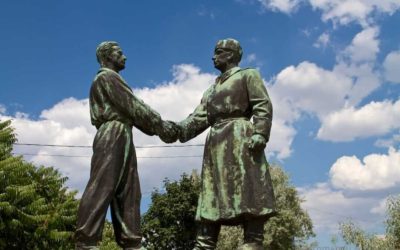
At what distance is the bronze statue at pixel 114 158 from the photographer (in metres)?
6.87

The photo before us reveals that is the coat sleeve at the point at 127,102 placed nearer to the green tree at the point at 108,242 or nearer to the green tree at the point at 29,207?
the green tree at the point at 29,207

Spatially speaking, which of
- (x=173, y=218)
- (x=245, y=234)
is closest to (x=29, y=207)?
(x=245, y=234)

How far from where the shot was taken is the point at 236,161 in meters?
7.09

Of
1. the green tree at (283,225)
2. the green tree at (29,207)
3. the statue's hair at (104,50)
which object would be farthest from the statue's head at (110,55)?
the green tree at (283,225)

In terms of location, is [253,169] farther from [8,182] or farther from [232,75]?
[8,182]

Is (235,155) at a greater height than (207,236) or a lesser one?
greater

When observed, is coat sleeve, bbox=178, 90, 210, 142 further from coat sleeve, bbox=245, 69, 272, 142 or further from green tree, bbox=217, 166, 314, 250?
green tree, bbox=217, 166, 314, 250

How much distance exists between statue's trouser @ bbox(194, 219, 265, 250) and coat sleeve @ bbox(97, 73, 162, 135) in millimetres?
1427

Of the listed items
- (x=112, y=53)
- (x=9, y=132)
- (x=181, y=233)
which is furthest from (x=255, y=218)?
(x=181, y=233)

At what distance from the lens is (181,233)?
136 feet

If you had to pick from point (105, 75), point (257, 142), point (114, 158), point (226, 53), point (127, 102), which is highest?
point (226, 53)

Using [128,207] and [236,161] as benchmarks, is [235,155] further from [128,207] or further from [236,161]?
[128,207]

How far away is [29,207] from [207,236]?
15.1 m

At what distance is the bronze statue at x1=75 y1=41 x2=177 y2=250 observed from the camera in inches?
270
